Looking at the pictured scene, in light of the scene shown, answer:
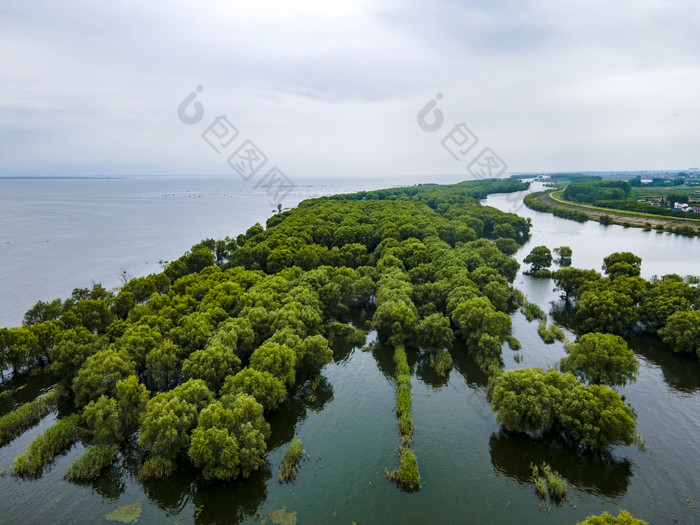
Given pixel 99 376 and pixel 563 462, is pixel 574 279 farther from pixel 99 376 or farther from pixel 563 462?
pixel 99 376

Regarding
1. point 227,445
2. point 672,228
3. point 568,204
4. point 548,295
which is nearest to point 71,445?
point 227,445

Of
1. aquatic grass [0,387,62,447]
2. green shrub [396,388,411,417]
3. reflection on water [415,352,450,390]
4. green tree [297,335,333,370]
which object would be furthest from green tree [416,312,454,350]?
aquatic grass [0,387,62,447]

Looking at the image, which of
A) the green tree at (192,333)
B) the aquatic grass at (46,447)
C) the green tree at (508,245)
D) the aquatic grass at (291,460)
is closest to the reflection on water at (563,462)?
the aquatic grass at (291,460)

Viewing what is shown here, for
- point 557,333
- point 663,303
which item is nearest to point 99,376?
point 557,333

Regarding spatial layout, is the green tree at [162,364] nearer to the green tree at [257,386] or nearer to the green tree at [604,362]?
the green tree at [257,386]

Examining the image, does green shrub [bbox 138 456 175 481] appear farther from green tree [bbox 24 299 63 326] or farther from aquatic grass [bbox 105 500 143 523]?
green tree [bbox 24 299 63 326]

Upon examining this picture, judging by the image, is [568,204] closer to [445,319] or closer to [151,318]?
[445,319]
